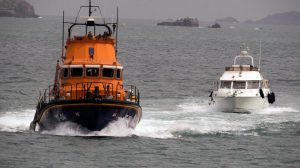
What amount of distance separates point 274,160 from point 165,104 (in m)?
20.5

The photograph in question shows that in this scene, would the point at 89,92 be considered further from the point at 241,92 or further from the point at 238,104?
the point at 241,92

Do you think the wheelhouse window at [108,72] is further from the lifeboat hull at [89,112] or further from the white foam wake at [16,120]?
the white foam wake at [16,120]

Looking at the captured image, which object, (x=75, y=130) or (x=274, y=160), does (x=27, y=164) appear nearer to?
(x=75, y=130)

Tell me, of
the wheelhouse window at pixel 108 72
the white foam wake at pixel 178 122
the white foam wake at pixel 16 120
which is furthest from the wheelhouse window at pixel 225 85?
the wheelhouse window at pixel 108 72

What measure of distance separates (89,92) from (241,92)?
16.3 meters

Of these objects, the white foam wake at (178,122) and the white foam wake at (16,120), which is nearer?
the white foam wake at (178,122)

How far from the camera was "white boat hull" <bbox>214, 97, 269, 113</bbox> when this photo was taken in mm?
51844

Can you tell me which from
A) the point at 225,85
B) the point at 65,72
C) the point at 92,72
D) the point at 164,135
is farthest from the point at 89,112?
the point at 225,85

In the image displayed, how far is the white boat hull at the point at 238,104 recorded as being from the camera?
51844 millimetres

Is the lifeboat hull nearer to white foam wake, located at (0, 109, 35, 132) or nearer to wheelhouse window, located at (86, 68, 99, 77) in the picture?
wheelhouse window, located at (86, 68, 99, 77)

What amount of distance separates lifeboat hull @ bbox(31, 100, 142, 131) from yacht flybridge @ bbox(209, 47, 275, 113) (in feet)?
45.0

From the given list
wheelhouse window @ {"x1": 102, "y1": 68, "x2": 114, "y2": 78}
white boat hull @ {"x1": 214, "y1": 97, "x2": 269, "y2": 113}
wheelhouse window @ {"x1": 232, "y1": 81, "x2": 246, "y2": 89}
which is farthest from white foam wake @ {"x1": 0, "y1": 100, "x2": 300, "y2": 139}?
wheelhouse window @ {"x1": 102, "y1": 68, "x2": 114, "y2": 78}

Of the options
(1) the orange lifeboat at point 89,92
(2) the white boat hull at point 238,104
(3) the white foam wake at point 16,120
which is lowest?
(3) the white foam wake at point 16,120

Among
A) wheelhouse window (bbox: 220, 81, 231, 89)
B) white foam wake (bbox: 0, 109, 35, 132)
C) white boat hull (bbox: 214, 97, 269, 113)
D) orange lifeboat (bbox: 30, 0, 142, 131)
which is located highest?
orange lifeboat (bbox: 30, 0, 142, 131)
